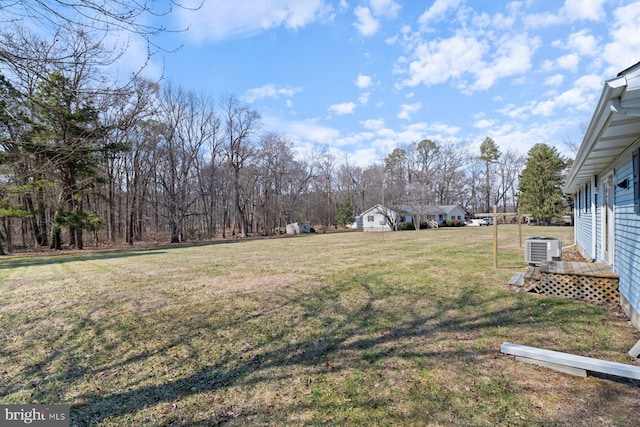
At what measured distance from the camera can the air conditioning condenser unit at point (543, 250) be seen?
6941 mm

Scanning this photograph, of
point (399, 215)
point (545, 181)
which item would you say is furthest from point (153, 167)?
point (545, 181)

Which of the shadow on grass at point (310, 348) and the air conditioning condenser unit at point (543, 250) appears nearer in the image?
the shadow on grass at point (310, 348)

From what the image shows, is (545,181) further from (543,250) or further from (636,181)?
(636,181)

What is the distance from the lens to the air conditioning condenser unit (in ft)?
22.8

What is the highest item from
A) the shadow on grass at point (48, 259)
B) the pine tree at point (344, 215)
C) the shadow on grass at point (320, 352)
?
the pine tree at point (344, 215)

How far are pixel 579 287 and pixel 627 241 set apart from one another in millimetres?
1264

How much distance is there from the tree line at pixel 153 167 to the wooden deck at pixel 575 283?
267 inches

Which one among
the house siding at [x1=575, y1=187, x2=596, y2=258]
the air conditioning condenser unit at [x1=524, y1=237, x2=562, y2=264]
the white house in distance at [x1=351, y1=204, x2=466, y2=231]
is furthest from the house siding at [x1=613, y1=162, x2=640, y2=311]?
the white house in distance at [x1=351, y1=204, x2=466, y2=231]

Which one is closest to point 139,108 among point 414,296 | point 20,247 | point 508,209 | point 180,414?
point 180,414

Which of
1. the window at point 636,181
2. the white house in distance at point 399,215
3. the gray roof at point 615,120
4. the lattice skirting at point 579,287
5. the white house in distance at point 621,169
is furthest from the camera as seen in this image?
the white house in distance at point 399,215

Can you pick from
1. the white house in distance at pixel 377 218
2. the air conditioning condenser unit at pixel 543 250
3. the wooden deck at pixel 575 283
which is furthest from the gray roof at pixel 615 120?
the white house in distance at pixel 377 218

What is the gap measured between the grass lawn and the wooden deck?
36 centimetres

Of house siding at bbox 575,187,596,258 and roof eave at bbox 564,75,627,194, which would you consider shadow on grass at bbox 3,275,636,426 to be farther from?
house siding at bbox 575,187,596,258

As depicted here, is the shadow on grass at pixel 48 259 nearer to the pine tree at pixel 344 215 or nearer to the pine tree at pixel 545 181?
the pine tree at pixel 344 215
